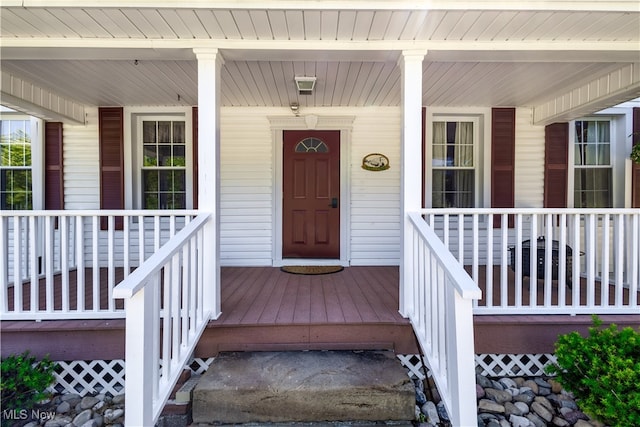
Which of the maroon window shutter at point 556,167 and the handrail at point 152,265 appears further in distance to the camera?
the maroon window shutter at point 556,167

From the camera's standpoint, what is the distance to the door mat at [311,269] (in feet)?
14.6

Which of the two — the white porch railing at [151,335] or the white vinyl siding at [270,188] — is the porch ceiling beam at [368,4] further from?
the white vinyl siding at [270,188]

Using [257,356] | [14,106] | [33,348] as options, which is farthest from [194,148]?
[257,356]

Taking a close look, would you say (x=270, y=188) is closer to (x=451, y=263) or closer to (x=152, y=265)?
(x=152, y=265)

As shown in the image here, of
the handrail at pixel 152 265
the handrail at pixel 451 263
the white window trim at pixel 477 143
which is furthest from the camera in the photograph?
the white window trim at pixel 477 143

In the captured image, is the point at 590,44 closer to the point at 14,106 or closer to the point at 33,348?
the point at 33,348

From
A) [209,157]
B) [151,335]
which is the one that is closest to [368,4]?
[209,157]

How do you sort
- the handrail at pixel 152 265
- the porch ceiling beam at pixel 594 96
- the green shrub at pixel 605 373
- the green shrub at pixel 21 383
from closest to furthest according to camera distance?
the handrail at pixel 152 265
the green shrub at pixel 605 373
the green shrub at pixel 21 383
the porch ceiling beam at pixel 594 96

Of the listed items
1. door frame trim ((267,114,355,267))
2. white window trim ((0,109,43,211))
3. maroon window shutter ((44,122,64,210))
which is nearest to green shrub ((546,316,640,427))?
door frame trim ((267,114,355,267))

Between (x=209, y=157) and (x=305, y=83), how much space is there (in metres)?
1.45

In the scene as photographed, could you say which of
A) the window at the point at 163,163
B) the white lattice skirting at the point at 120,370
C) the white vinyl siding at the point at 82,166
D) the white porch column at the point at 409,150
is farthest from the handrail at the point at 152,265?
the white vinyl siding at the point at 82,166

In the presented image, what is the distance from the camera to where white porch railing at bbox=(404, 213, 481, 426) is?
1.76 metres

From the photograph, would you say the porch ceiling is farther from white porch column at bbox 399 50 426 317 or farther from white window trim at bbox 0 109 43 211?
white window trim at bbox 0 109 43 211

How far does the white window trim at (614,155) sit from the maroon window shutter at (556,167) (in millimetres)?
55
